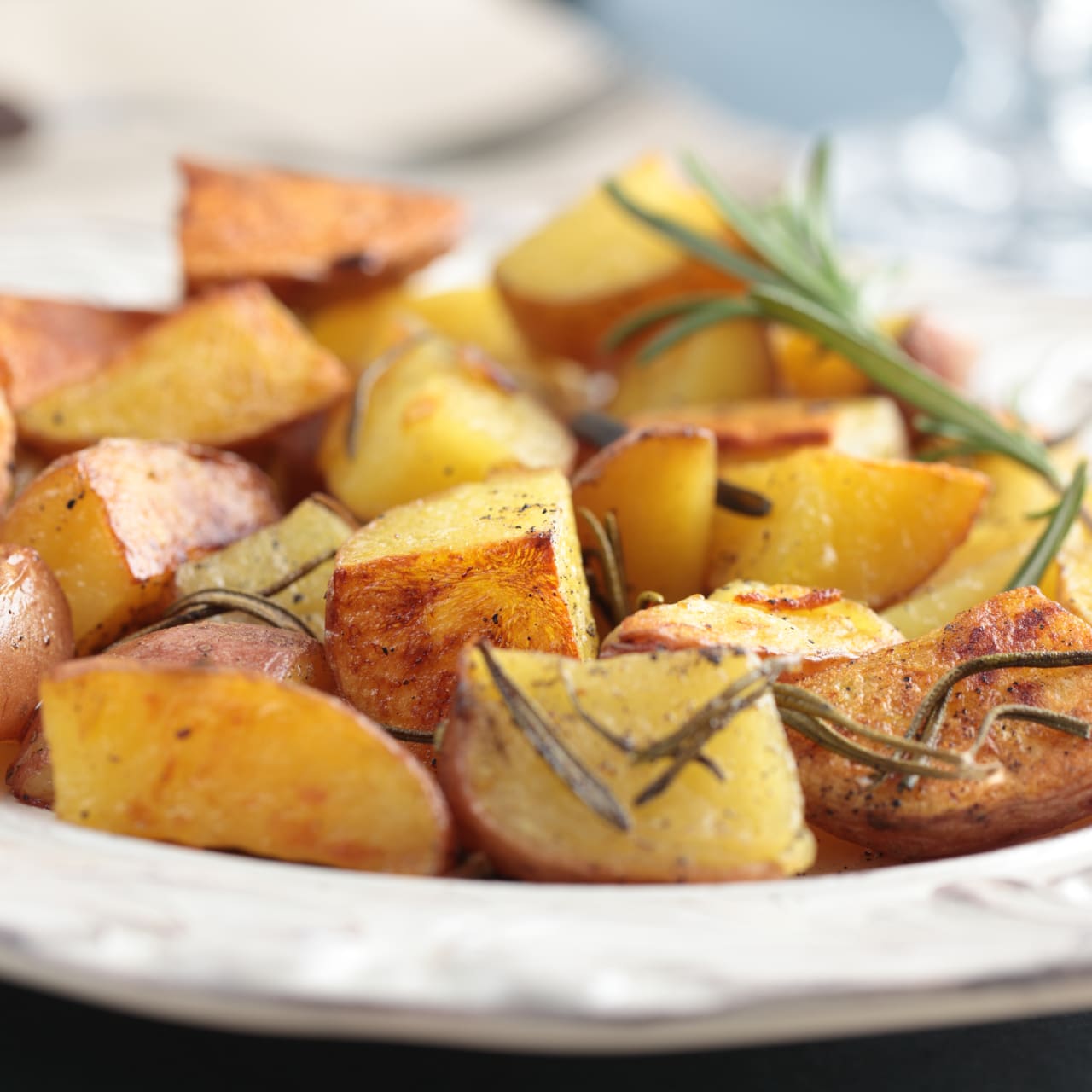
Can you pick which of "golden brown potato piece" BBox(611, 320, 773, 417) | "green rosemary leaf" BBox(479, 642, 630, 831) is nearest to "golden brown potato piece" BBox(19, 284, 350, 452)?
"golden brown potato piece" BBox(611, 320, 773, 417)

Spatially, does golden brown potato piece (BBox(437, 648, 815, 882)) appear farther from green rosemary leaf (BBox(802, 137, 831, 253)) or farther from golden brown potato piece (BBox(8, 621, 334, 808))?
green rosemary leaf (BBox(802, 137, 831, 253))

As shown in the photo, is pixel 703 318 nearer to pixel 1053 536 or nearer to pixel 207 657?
pixel 1053 536

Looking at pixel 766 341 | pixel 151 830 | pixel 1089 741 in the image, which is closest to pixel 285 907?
pixel 151 830

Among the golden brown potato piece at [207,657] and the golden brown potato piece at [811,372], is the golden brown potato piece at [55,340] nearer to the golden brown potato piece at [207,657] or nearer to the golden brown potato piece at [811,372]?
the golden brown potato piece at [207,657]

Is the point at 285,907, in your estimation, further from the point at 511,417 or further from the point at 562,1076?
the point at 511,417

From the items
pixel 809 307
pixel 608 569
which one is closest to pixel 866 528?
pixel 608 569
